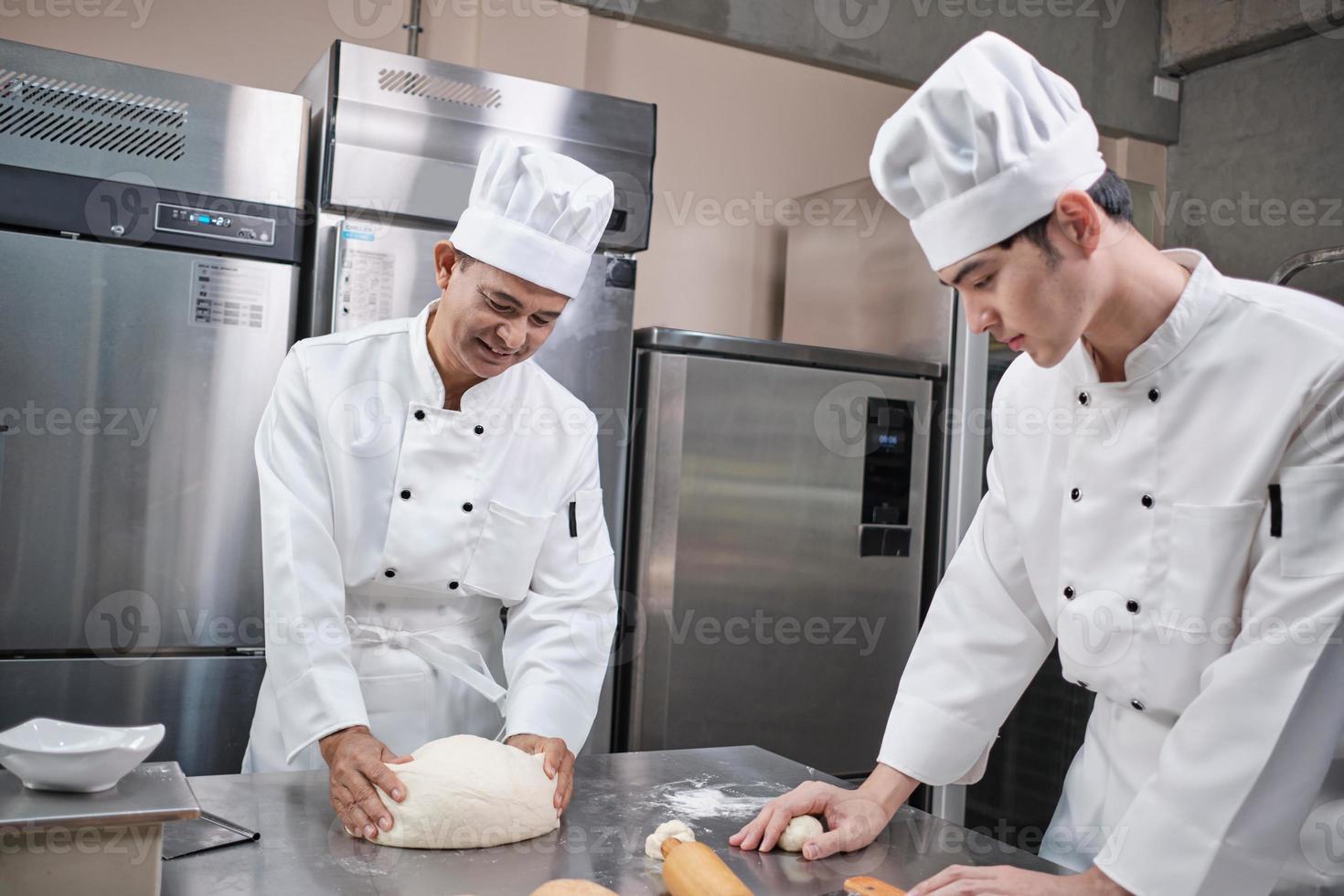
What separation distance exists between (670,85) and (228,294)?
Answer: 189cm

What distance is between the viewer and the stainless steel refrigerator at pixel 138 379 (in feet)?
7.84

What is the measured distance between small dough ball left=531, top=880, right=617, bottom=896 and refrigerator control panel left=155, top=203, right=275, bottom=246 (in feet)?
6.04

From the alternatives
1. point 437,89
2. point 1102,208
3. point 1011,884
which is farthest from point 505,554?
point 437,89

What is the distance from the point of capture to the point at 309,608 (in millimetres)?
1697

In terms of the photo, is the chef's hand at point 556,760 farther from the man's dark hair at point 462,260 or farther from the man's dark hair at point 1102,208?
the man's dark hair at point 1102,208

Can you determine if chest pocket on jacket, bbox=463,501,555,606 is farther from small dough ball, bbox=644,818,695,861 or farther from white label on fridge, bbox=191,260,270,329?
white label on fridge, bbox=191,260,270,329

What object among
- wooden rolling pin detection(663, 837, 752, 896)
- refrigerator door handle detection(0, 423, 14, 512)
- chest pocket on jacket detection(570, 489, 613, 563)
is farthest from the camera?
refrigerator door handle detection(0, 423, 14, 512)

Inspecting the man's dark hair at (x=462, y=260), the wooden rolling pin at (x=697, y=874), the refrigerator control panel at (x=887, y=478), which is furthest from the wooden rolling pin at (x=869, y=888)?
the refrigerator control panel at (x=887, y=478)

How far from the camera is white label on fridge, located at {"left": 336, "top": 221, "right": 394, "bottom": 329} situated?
8.52ft

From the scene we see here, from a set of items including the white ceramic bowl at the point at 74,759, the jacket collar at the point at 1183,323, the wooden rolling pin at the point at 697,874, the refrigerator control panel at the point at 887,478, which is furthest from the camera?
the refrigerator control panel at the point at 887,478

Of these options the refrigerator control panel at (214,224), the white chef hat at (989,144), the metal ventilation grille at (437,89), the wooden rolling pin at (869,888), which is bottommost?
the wooden rolling pin at (869,888)

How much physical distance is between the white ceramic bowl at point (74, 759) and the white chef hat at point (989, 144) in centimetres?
102

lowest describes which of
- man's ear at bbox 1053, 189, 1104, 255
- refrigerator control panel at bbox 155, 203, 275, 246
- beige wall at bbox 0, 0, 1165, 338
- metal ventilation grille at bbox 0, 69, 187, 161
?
man's ear at bbox 1053, 189, 1104, 255

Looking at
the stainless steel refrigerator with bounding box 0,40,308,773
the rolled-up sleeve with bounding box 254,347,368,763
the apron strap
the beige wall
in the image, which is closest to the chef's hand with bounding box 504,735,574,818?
the apron strap
